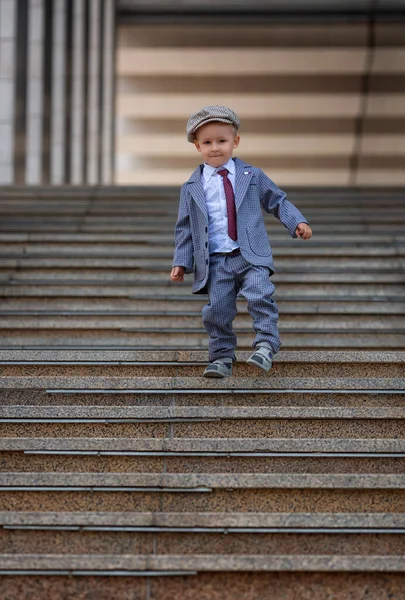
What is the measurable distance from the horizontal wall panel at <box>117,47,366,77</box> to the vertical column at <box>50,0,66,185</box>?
3.36 m

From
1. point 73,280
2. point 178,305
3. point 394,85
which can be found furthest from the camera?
point 394,85

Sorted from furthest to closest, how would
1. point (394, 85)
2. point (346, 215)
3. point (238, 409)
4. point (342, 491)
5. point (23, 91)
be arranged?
point (394, 85) < point (23, 91) < point (346, 215) < point (238, 409) < point (342, 491)

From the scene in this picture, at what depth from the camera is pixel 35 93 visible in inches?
634

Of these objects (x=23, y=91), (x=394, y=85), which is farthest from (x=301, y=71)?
(x=23, y=91)

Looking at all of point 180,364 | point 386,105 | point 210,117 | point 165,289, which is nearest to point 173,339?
point 165,289

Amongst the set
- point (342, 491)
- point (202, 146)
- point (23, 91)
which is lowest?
point (342, 491)

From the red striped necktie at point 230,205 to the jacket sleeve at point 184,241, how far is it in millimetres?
208

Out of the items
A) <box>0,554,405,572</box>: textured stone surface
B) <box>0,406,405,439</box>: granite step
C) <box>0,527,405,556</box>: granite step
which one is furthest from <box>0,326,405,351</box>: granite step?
<box>0,554,405,572</box>: textured stone surface

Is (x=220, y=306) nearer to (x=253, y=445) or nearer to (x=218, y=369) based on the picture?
(x=218, y=369)

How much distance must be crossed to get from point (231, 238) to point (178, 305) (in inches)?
79.6

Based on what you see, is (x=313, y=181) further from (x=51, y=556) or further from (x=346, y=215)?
(x=51, y=556)

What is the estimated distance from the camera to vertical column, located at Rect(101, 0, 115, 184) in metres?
19.1

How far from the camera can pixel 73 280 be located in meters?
6.63

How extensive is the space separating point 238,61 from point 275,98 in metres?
1.38
